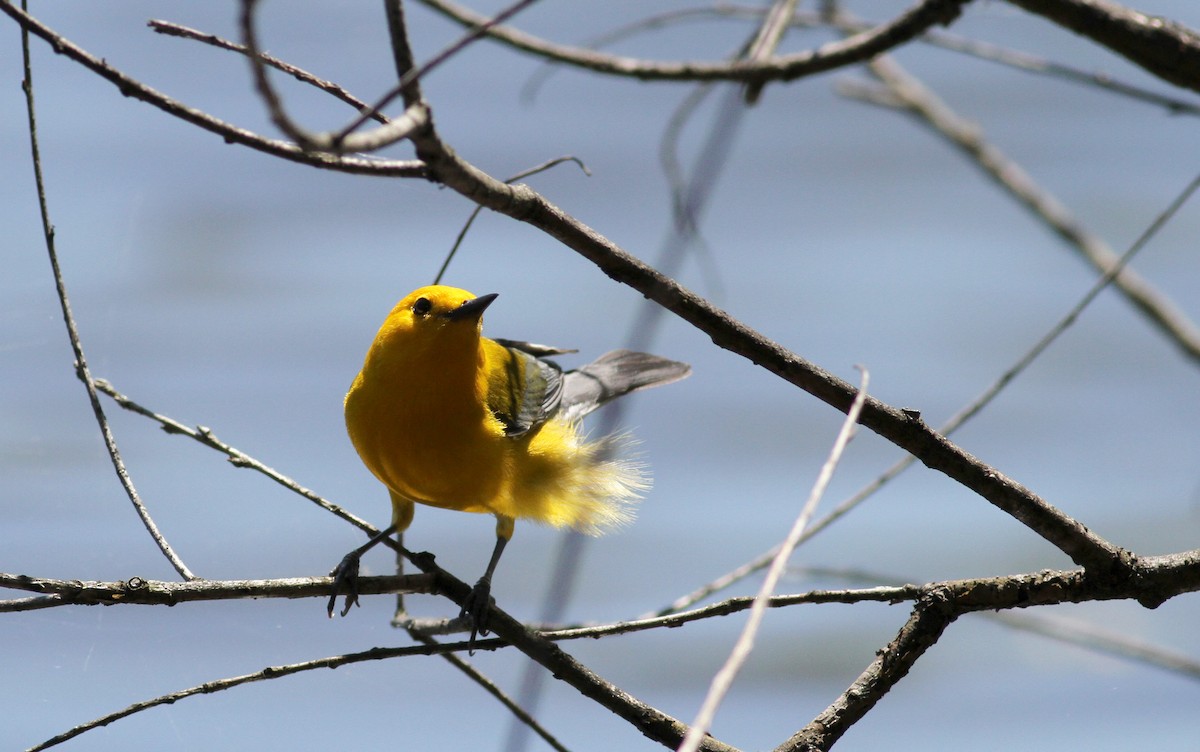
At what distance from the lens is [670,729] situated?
1.91 m

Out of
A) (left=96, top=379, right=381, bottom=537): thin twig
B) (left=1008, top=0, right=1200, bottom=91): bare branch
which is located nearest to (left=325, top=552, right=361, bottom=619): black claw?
(left=96, top=379, right=381, bottom=537): thin twig

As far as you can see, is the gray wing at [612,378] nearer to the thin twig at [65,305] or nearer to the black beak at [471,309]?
the black beak at [471,309]

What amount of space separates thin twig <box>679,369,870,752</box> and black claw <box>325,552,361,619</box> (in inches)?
36.7

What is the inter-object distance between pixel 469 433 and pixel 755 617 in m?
2.39

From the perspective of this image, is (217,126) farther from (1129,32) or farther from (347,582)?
(1129,32)

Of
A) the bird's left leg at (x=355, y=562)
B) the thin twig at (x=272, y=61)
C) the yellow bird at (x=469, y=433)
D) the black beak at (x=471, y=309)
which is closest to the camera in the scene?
the thin twig at (x=272, y=61)

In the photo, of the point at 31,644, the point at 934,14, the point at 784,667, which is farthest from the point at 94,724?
the point at 784,667

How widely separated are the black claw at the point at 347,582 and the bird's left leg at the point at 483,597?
23 centimetres

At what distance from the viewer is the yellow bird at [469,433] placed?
11.1 ft

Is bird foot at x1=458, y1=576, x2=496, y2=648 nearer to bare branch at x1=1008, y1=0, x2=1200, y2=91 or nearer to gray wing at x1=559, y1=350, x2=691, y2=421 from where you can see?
bare branch at x1=1008, y1=0, x2=1200, y2=91

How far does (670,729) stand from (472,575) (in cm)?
518

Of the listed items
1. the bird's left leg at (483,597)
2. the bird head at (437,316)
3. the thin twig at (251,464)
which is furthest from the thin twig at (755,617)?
the bird head at (437,316)

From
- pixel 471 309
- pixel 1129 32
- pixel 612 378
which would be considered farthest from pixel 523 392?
pixel 1129 32

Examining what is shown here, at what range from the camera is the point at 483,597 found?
269cm
